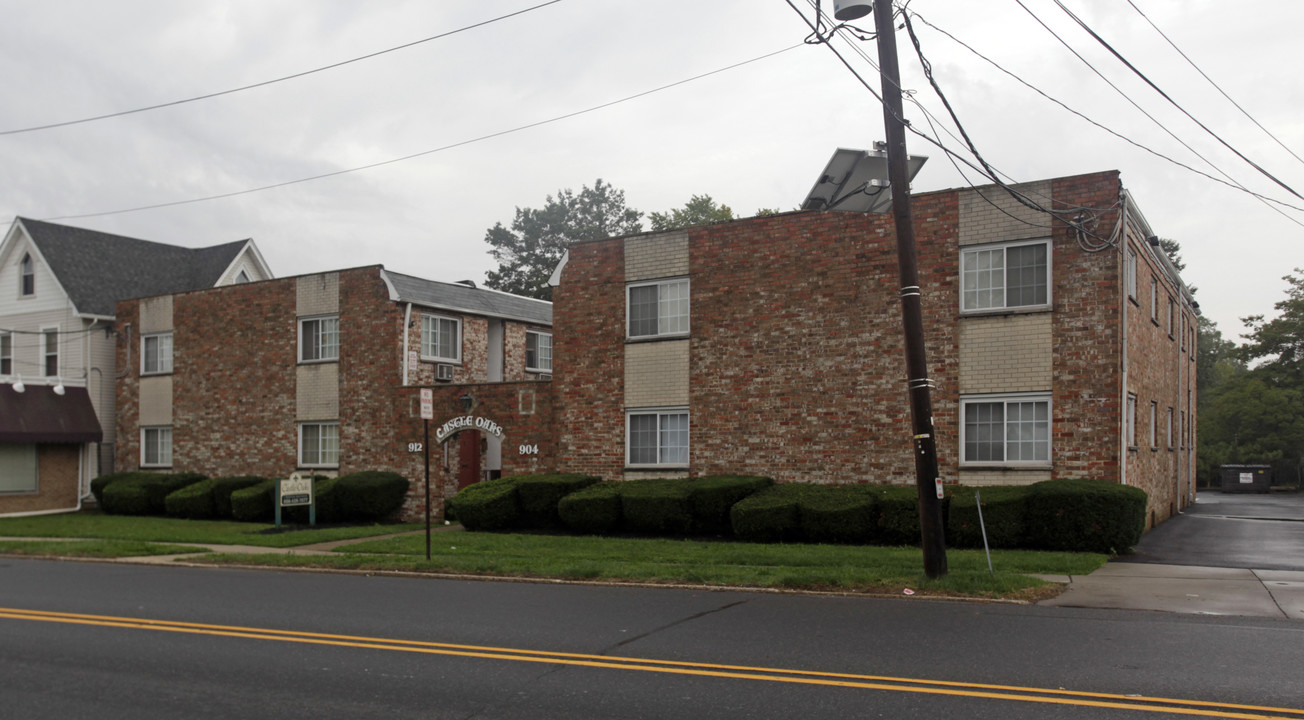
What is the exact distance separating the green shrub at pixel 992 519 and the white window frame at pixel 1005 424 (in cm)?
110

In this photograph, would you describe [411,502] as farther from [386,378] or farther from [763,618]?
[763,618]

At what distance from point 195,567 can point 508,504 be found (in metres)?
6.13

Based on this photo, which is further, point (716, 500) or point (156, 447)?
point (156, 447)

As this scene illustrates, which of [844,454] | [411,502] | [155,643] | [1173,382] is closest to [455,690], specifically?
[155,643]

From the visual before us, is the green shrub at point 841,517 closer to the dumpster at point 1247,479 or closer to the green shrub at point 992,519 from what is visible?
the green shrub at point 992,519

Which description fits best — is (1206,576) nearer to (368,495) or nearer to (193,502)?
(368,495)

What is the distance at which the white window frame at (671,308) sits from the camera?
837 inches

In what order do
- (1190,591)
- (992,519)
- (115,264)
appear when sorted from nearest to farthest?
(1190,591), (992,519), (115,264)

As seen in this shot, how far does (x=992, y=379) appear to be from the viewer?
701 inches

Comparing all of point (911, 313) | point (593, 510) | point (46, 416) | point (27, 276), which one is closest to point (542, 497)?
point (593, 510)

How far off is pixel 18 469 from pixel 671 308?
822 inches

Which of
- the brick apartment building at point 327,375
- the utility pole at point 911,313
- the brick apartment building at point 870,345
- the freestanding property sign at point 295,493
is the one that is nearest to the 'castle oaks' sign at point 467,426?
the brick apartment building at point 327,375

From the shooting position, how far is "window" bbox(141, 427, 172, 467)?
30.2 metres

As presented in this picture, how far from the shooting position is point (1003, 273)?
1784cm
